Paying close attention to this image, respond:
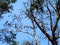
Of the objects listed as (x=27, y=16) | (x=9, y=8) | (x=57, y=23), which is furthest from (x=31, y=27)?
(x=57, y=23)

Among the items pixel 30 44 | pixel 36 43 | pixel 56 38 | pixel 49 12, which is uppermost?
pixel 49 12

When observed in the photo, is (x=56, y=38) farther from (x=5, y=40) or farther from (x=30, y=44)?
(x=30, y=44)

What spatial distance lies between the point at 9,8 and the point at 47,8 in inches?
88.6

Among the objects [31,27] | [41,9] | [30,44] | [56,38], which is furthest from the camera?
[30,44]

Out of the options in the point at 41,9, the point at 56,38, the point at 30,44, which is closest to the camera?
the point at 56,38

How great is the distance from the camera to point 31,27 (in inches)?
622

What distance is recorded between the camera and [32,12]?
14297mm

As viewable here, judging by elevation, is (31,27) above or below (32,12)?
below

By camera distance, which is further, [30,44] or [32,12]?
[30,44]

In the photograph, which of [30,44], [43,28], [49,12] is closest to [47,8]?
[49,12]

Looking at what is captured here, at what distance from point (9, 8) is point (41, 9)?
1.89 m

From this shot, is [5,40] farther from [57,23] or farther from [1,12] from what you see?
[57,23]

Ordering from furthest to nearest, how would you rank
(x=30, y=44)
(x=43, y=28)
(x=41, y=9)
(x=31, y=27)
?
1. (x=30, y=44)
2. (x=31, y=27)
3. (x=41, y=9)
4. (x=43, y=28)

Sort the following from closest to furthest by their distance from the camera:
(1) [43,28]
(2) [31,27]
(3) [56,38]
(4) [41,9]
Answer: (3) [56,38] < (1) [43,28] < (4) [41,9] < (2) [31,27]
